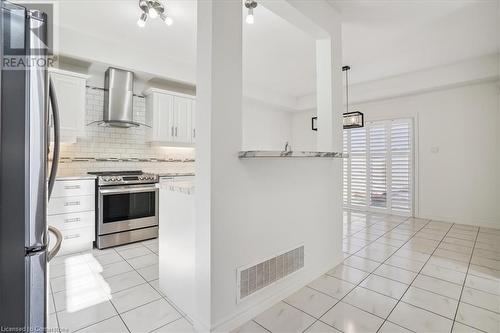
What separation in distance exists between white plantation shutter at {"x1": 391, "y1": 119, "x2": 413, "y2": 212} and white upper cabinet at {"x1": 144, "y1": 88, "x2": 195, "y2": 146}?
413 centimetres

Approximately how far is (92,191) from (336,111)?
3167 millimetres

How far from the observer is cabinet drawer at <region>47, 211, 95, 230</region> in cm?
289

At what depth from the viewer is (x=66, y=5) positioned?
2684 millimetres

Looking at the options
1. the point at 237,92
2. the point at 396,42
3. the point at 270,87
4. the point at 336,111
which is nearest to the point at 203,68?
the point at 237,92

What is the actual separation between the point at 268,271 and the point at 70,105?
330 cm

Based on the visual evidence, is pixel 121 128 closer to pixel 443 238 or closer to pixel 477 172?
pixel 443 238

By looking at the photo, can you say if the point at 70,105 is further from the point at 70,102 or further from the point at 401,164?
the point at 401,164

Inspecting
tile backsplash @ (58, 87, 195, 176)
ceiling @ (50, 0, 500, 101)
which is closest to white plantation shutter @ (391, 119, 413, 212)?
ceiling @ (50, 0, 500, 101)

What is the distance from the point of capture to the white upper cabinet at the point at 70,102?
10.3 ft

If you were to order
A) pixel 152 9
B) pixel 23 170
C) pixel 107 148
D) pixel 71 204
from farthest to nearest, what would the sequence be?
pixel 107 148, pixel 71 204, pixel 152 9, pixel 23 170

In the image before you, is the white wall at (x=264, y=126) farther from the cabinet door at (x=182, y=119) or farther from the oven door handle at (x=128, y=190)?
the oven door handle at (x=128, y=190)

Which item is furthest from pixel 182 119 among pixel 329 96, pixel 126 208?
pixel 329 96

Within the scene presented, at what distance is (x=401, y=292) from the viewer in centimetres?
209

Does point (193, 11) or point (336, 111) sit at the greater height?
point (193, 11)
